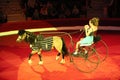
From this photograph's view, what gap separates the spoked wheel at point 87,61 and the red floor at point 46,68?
0.12 metres

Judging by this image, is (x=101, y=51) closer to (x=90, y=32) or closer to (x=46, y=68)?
(x=90, y=32)

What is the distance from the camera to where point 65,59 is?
7.93m

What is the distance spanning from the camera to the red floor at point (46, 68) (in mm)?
6746

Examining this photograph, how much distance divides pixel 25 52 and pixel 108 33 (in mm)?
3270

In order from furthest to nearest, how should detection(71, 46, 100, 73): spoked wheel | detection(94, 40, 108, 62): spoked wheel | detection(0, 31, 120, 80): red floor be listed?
detection(94, 40, 108, 62): spoked wheel → detection(71, 46, 100, 73): spoked wheel → detection(0, 31, 120, 80): red floor

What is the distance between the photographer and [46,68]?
7277 millimetres

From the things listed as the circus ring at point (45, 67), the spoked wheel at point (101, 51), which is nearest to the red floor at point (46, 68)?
the circus ring at point (45, 67)

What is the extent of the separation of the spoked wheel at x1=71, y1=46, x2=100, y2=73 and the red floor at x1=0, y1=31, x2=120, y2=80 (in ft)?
0.40

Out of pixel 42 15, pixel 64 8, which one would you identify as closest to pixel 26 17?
pixel 42 15

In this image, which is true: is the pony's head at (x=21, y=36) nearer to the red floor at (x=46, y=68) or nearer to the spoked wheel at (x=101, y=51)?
the red floor at (x=46, y=68)

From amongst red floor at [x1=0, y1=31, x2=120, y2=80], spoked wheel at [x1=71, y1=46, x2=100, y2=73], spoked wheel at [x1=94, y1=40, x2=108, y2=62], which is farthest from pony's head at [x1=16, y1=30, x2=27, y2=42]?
spoked wheel at [x1=94, y1=40, x2=108, y2=62]

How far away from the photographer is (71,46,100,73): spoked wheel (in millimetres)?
7113

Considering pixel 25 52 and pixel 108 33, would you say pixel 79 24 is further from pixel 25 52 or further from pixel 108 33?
pixel 25 52

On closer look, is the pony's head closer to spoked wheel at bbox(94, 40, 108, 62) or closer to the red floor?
the red floor
